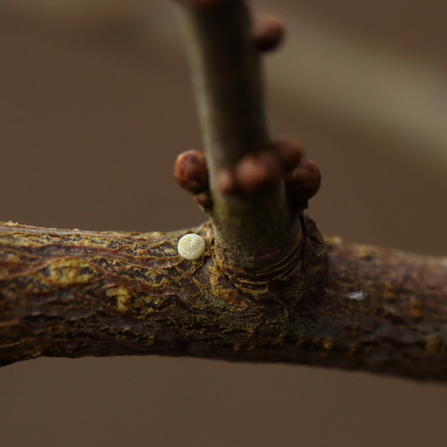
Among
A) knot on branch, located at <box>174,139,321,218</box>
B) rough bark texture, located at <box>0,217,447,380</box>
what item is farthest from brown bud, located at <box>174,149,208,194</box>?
rough bark texture, located at <box>0,217,447,380</box>

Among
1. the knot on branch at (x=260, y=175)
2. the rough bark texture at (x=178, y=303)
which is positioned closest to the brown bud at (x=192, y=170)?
the knot on branch at (x=260, y=175)

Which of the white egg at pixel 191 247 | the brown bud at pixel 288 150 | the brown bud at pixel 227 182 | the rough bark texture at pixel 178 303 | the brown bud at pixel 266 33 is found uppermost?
the brown bud at pixel 266 33

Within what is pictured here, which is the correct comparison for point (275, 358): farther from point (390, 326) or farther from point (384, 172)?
point (384, 172)

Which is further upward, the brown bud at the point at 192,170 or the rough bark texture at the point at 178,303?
the brown bud at the point at 192,170

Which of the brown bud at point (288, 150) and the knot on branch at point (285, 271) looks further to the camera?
the knot on branch at point (285, 271)

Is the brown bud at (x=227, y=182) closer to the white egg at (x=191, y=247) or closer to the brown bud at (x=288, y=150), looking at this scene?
the brown bud at (x=288, y=150)

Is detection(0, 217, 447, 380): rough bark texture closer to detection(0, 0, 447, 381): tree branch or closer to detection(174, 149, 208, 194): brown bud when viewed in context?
detection(0, 0, 447, 381): tree branch
